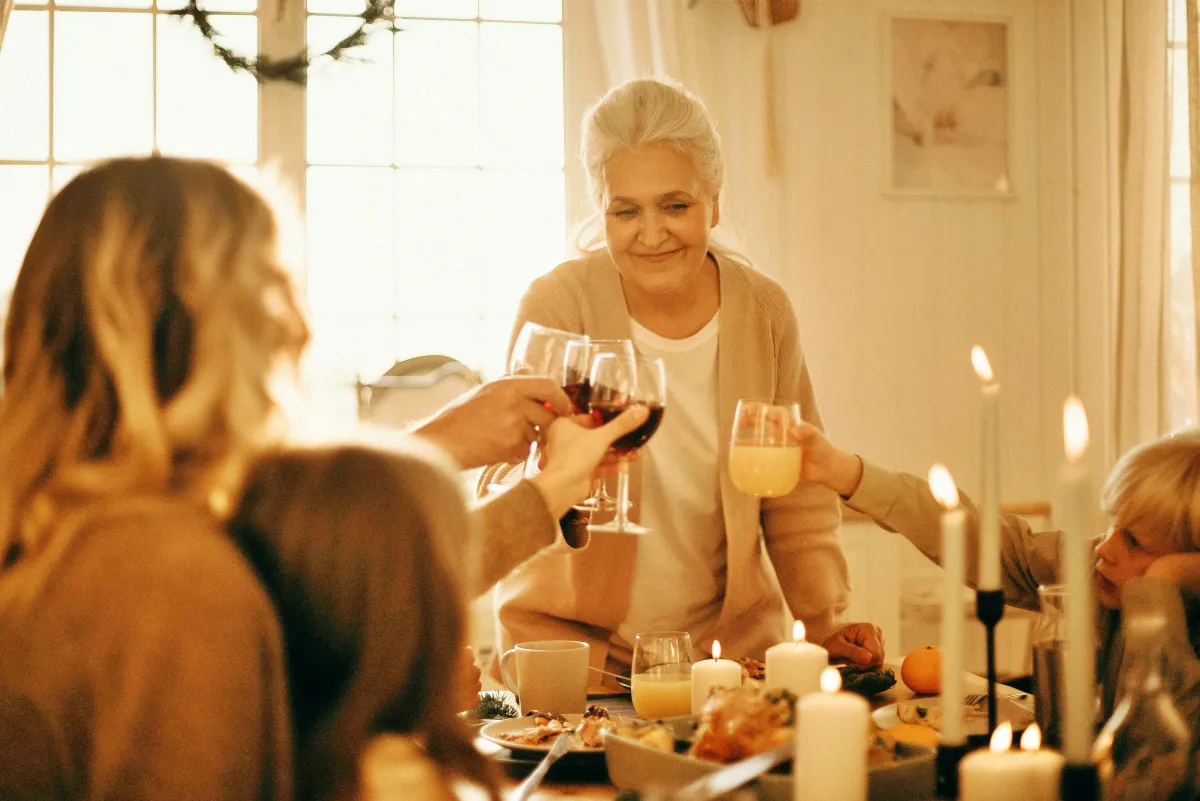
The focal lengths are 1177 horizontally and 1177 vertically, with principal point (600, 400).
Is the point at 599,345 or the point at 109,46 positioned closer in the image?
the point at 599,345

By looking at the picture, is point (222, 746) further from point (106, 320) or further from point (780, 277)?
point (780, 277)

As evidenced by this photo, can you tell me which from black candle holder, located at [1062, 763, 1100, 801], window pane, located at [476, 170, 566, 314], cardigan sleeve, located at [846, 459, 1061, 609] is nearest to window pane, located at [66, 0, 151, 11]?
window pane, located at [476, 170, 566, 314]

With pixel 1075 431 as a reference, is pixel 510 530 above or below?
below

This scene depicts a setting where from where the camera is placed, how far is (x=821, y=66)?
11.4 feet

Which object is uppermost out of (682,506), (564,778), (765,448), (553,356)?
(553,356)

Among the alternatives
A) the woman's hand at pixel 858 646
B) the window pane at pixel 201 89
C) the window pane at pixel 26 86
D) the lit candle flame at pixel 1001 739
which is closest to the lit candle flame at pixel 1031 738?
the lit candle flame at pixel 1001 739

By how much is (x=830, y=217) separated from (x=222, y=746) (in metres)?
3.03

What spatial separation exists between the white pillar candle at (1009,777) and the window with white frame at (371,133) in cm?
258

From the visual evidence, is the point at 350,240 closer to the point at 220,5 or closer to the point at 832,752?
the point at 220,5

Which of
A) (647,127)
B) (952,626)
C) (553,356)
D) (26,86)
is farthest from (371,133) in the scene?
(952,626)

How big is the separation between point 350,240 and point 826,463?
201cm

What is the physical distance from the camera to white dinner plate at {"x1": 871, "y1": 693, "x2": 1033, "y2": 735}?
1.34 m

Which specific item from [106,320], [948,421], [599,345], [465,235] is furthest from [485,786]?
[948,421]

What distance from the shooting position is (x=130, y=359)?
0.78 metres
